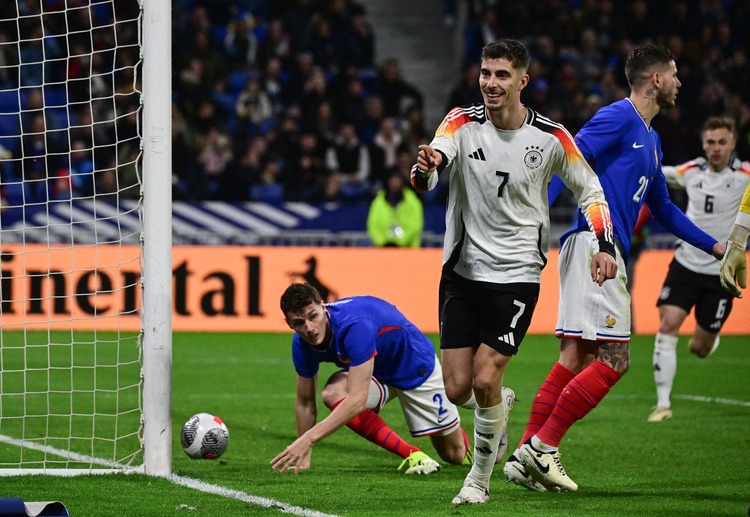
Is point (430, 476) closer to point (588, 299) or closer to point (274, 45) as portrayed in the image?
point (588, 299)

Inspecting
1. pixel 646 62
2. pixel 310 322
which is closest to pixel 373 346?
pixel 310 322

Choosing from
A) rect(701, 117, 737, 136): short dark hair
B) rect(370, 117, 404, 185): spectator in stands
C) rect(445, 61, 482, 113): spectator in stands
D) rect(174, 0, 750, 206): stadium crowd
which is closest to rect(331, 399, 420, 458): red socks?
rect(701, 117, 737, 136): short dark hair

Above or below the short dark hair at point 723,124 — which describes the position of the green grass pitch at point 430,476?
below

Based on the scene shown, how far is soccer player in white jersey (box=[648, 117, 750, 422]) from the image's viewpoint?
30.7 ft

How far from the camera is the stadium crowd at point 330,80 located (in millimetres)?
17703

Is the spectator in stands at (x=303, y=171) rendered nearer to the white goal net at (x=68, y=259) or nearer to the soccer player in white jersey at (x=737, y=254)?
the white goal net at (x=68, y=259)

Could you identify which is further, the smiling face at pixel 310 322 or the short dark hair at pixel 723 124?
the short dark hair at pixel 723 124

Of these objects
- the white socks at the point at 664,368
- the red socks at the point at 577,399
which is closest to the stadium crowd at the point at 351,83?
the white socks at the point at 664,368

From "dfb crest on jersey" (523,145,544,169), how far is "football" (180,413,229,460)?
8.03 feet

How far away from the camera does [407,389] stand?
23.3 ft

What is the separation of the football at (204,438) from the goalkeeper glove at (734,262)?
2.91 metres

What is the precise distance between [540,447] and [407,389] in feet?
4.21

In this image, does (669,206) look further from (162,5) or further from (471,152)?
(162,5)

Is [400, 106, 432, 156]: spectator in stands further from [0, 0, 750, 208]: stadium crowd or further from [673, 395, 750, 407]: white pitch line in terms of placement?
[673, 395, 750, 407]: white pitch line
